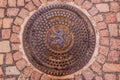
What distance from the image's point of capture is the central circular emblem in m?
3.83

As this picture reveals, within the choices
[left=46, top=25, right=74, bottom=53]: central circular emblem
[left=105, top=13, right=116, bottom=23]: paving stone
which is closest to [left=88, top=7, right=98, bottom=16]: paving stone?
[left=105, top=13, right=116, bottom=23]: paving stone

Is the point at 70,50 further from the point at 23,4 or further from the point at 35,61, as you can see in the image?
the point at 23,4

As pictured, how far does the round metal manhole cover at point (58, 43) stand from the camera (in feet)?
12.6

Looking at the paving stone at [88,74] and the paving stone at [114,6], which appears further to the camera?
the paving stone at [114,6]

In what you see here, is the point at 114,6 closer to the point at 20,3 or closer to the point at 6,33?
the point at 20,3

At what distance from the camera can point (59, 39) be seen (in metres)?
3.83

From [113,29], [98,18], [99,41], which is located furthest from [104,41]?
[98,18]

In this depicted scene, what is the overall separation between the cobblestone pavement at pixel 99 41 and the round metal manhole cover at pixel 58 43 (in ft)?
0.31

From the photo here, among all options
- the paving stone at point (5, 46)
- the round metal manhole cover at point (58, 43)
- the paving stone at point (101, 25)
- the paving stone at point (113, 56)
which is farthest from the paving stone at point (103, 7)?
the paving stone at point (5, 46)

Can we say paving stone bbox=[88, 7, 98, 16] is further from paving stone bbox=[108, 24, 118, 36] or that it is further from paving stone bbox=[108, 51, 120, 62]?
paving stone bbox=[108, 51, 120, 62]

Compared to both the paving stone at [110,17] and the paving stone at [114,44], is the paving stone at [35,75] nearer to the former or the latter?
the paving stone at [114,44]

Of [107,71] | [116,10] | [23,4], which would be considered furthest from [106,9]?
[23,4]

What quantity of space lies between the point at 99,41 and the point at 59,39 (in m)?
0.49

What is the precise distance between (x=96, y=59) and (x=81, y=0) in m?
0.75
